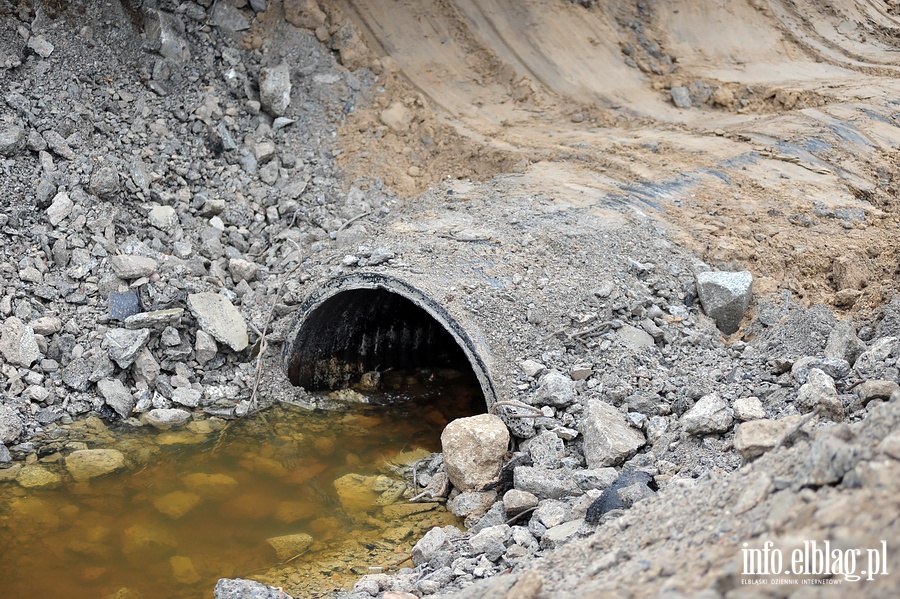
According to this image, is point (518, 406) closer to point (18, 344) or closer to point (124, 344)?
point (124, 344)

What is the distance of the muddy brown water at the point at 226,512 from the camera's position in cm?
495

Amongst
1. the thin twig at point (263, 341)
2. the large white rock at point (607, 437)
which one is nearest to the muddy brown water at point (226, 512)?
the thin twig at point (263, 341)

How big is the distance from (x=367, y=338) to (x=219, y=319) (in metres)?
1.39

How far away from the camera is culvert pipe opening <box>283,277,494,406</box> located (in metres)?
6.25

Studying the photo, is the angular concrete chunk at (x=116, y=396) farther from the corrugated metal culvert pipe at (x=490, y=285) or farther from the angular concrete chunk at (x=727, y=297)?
the angular concrete chunk at (x=727, y=297)

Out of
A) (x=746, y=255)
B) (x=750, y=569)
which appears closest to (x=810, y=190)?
(x=746, y=255)

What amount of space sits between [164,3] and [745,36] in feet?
24.0

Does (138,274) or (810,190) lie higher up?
(810,190)

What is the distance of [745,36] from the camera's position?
10906mm

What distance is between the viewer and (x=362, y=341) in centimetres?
757

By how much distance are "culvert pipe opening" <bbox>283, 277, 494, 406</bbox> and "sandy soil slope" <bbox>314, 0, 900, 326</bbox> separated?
1389 mm

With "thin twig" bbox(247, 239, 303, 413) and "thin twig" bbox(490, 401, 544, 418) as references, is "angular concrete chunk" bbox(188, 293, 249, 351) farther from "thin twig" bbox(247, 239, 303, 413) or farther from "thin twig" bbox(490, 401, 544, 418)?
"thin twig" bbox(490, 401, 544, 418)

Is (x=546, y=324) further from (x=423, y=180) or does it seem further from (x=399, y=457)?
(x=423, y=180)

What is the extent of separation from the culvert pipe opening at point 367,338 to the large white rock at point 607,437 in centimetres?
79
